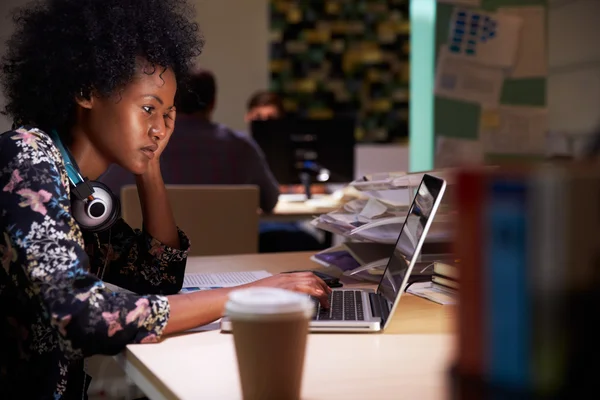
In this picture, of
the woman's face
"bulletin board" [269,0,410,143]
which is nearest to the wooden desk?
the woman's face

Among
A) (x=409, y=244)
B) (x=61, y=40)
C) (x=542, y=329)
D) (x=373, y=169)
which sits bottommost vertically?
(x=373, y=169)

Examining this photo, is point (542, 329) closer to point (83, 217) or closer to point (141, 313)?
point (141, 313)

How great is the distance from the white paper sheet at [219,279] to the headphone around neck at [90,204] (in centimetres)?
26

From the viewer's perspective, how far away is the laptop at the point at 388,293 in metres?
1.01

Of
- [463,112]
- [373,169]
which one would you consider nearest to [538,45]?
[463,112]

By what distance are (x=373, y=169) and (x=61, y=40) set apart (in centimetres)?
287

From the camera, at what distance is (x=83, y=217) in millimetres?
1189

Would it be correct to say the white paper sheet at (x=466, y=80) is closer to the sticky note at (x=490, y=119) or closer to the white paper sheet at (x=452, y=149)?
the sticky note at (x=490, y=119)

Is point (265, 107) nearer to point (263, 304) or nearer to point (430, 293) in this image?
point (430, 293)

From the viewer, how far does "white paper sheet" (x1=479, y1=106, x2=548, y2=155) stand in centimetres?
344

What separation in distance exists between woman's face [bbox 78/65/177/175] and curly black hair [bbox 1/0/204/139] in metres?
0.02

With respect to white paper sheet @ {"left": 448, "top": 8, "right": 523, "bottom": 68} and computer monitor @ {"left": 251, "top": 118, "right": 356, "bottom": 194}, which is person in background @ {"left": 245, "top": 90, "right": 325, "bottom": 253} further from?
white paper sheet @ {"left": 448, "top": 8, "right": 523, "bottom": 68}

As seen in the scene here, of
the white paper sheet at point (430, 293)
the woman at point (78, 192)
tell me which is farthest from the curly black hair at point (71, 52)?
the white paper sheet at point (430, 293)

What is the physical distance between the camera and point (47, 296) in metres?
0.89
